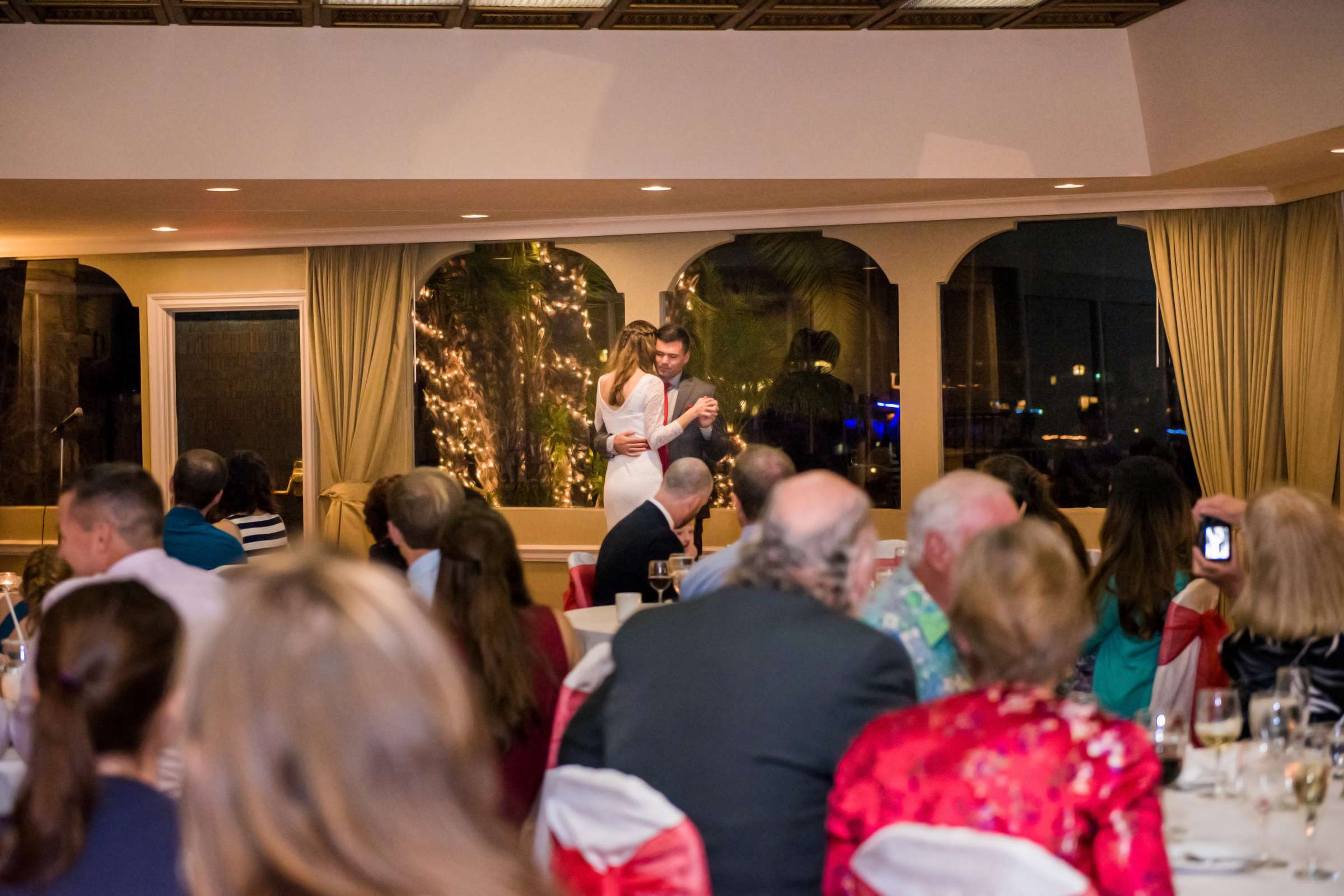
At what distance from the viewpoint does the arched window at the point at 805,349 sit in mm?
8812

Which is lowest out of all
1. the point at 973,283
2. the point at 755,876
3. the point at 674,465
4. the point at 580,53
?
the point at 755,876

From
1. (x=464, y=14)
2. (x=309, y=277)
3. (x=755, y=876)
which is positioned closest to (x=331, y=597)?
(x=755, y=876)

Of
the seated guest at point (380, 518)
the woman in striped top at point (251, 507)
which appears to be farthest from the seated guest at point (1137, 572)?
the woman in striped top at point (251, 507)

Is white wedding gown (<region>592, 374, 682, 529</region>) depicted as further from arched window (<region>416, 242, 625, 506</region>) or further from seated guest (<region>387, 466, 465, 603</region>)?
seated guest (<region>387, 466, 465, 603</region>)

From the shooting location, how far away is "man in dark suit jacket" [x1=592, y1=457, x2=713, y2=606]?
17.7ft

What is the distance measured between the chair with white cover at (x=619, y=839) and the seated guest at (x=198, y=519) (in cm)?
329

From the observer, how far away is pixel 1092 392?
8.52 meters

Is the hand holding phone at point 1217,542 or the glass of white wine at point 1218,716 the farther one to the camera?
the hand holding phone at point 1217,542

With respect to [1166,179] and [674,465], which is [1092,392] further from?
[674,465]

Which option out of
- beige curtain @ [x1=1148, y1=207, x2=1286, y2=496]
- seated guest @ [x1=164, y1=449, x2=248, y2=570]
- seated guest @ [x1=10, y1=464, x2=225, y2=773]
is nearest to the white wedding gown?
seated guest @ [x1=164, y1=449, x2=248, y2=570]

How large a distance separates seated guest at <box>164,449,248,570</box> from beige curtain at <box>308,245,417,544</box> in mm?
3520

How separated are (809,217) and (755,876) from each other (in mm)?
6791

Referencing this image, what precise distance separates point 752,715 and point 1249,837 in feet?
3.61

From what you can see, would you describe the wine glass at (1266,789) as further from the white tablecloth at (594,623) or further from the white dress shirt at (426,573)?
the white tablecloth at (594,623)
